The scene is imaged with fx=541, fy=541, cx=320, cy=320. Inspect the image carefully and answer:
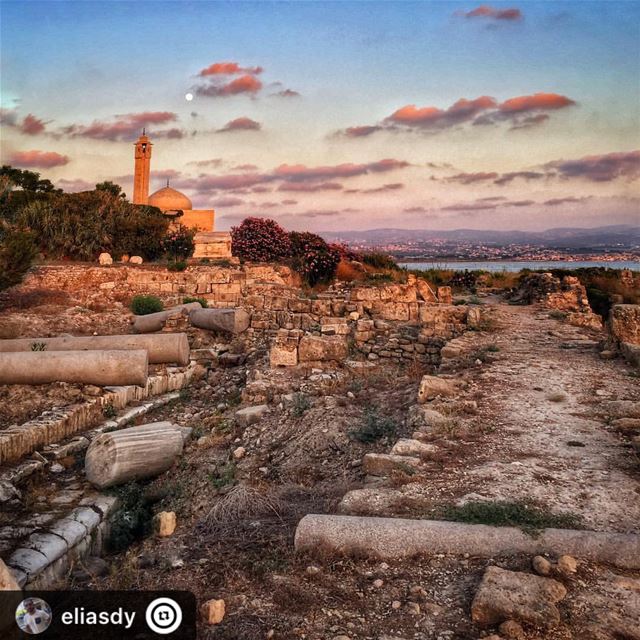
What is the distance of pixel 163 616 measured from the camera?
2.80m

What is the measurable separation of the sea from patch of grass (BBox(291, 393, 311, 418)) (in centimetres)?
1652

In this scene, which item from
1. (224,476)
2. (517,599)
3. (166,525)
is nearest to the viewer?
(517,599)

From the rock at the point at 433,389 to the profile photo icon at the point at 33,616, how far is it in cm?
427

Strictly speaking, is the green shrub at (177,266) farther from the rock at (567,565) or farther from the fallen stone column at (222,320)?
the rock at (567,565)

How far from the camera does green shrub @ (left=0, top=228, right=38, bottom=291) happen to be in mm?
13047

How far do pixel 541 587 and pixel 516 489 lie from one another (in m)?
1.27

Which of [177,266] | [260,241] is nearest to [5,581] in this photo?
[177,266]

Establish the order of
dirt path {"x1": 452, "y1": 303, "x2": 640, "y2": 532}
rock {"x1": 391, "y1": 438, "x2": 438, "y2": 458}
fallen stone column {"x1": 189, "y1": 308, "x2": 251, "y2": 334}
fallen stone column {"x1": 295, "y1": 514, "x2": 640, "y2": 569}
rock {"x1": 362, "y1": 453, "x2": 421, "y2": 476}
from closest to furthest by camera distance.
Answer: fallen stone column {"x1": 295, "y1": 514, "x2": 640, "y2": 569} → dirt path {"x1": 452, "y1": 303, "x2": 640, "y2": 532} → rock {"x1": 362, "y1": 453, "x2": 421, "y2": 476} → rock {"x1": 391, "y1": 438, "x2": 438, "y2": 458} → fallen stone column {"x1": 189, "y1": 308, "x2": 251, "y2": 334}

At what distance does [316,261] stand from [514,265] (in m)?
11.6

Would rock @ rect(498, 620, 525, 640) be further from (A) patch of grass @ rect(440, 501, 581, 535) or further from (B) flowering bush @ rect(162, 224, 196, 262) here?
(B) flowering bush @ rect(162, 224, 196, 262)

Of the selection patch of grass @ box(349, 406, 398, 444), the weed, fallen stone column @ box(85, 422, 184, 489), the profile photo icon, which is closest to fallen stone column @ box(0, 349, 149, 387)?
fallen stone column @ box(85, 422, 184, 489)

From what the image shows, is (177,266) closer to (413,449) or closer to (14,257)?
(14,257)

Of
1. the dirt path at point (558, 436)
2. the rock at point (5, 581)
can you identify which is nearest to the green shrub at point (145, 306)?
the dirt path at point (558, 436)

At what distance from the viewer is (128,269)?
17031 millimetres
